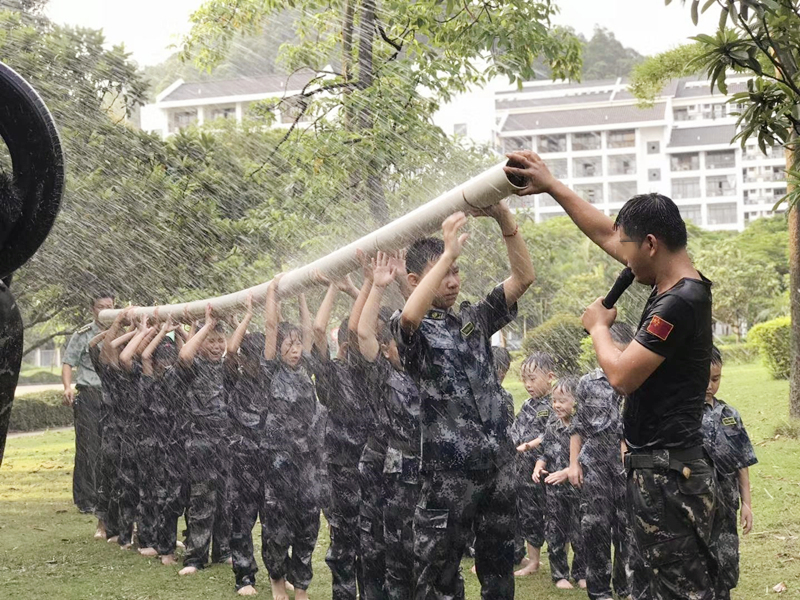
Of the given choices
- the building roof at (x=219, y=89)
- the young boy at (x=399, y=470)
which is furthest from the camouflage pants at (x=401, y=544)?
the building roof at (x=219, y=89)

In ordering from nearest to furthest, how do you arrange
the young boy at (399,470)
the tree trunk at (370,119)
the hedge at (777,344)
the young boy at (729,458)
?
the young boy at (399,470) < the young boy at (729,458) < the tree trunk at (370,119) < the hedge at (777,344)

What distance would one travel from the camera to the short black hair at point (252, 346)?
23.2 ft

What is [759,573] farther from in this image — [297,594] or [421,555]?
[421,555]

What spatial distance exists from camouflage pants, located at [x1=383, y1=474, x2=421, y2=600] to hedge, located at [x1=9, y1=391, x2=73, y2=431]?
1885cm

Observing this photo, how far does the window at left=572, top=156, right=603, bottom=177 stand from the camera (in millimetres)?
52469

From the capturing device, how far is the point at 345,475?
613 cm

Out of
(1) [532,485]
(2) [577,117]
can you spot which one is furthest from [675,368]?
(2) [577,117]

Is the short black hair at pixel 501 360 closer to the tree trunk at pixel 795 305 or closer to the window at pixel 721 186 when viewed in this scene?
the tree trunk at pixel 795 305

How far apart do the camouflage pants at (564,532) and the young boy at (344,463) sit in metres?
1.61

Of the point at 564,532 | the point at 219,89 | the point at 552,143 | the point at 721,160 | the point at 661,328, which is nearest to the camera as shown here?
the point at 661,328

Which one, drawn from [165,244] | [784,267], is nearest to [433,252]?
[165,244]

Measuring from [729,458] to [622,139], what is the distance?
51.7 meters

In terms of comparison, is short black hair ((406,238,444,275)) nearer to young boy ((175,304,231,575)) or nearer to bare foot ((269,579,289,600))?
bare foot ((269,579,289,600))

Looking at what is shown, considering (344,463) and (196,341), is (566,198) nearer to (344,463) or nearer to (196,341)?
(344,463)
